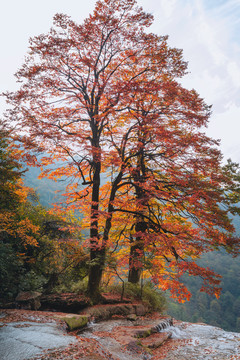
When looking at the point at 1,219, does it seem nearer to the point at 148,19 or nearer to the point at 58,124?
the point at 58,124

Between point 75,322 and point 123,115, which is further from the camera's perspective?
point 123,115

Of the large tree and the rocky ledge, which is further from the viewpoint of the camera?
the large tree

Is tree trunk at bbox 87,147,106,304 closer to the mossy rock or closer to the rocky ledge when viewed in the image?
the rocky ledge

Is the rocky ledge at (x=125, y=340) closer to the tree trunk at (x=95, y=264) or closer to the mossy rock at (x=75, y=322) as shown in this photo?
the mossy rock at (x=75, y=322)

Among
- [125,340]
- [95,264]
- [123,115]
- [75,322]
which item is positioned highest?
[123,115]

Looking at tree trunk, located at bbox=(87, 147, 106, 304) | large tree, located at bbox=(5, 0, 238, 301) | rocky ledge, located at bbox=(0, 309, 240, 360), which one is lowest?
rocky ledge, located at bbox=(0, 309, 240, 360)

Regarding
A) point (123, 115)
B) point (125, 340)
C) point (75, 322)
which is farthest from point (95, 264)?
point (123, 115)

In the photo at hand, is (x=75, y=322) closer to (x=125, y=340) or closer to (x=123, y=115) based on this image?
(x=125, y=340)

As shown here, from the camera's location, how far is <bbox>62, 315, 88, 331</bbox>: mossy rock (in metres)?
6.03

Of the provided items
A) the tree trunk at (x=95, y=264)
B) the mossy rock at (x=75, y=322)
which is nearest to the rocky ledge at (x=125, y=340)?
the mossy rock at (x=75, y=322)

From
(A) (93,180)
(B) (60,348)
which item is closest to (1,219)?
(A) (93,180)

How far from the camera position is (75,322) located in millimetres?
6223

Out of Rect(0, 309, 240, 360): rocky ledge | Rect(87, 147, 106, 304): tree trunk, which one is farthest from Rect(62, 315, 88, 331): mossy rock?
Rect(87, 147, 106, 304): tree trunk

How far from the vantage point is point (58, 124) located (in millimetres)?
8445
